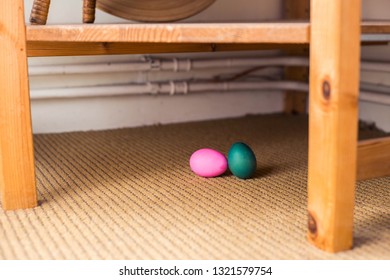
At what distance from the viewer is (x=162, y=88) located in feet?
6.47

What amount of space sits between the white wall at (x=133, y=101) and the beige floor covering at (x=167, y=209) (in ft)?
0.61

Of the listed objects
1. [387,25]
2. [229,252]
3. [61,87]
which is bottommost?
[229,252]

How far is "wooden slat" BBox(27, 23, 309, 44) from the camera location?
90 cm

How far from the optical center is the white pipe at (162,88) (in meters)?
1.84

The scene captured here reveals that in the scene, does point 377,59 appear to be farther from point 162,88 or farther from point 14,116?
point 14,116

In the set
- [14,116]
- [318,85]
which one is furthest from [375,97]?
[14,116]

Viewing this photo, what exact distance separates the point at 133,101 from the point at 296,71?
0.58m

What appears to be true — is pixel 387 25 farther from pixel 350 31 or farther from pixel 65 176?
pixel 65 176

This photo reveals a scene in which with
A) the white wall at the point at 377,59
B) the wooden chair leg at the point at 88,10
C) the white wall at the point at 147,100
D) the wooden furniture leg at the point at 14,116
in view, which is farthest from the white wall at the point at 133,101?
the wooden furniture leg at the point at 14,116

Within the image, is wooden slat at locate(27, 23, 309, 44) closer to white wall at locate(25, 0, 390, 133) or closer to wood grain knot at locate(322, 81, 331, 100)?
wood grain knot at locate(322, 81, 331, 100)

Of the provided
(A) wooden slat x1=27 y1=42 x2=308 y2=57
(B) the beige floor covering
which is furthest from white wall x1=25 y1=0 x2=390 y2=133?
(A) wooden slat x1=27 y1=42 x2=308 y2=57

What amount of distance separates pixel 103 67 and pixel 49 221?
2.84ft

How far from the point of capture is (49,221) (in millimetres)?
1092

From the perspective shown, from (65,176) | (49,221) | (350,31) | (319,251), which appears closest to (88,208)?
(49,221)
